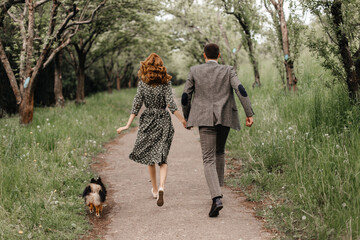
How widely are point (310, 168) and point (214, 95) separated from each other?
1522 millimetres

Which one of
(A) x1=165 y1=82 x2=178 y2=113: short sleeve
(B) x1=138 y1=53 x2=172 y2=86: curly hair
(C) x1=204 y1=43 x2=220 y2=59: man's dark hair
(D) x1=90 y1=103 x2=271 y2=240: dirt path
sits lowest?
(D) x1=90 y1=103 x2=271 y2=240: dirt path

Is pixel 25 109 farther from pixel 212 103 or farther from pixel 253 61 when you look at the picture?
pixel 253 61

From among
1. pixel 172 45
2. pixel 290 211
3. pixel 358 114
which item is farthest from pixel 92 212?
pixel 172 45

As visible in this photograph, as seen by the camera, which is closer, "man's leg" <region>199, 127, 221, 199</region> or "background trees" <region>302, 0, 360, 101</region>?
"man's leg" <region>199, 127, 221, 199</region>

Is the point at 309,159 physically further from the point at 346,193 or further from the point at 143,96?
the point at 143,96

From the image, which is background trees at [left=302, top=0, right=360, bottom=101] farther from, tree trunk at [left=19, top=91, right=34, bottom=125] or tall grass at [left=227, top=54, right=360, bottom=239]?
tree trunk at [left=19, top=91, right=34, bottom=125]

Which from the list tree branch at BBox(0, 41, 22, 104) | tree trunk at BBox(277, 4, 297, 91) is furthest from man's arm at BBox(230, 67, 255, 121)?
tree branch at BBox(0, 41, 22, 104)

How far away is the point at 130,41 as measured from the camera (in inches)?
731

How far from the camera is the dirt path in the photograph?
4023 millimetres

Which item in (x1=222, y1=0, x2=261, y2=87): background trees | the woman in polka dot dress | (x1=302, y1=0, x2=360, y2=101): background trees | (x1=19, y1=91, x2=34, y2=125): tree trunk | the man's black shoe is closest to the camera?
the man's black shoe

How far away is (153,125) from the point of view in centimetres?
502

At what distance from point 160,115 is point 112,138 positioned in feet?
20.4

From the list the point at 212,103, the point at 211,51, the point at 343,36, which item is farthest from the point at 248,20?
the point at 212,103

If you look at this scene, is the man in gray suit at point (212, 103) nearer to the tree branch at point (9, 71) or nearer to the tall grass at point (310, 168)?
the tall grass at point (310, 168)
